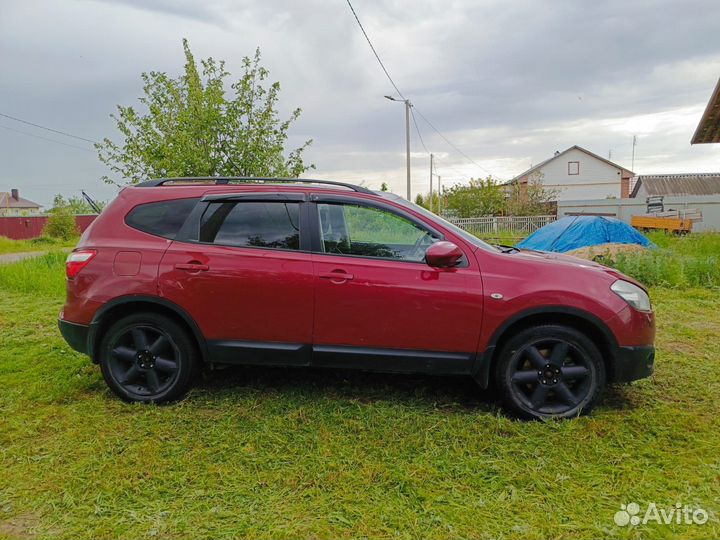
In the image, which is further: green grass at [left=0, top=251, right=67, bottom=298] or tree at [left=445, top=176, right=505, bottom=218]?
tree at [left=445, top=176, right=505, bottom=218]

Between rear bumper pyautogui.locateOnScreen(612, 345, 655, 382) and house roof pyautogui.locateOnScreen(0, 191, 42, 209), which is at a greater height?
house roof pyautogui.locateOnScreen(0, 191, 42, 209)

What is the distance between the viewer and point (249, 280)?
346 centimetres

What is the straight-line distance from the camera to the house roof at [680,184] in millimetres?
43375

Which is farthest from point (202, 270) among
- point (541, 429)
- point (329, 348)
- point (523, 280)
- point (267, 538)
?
point (541, 429)

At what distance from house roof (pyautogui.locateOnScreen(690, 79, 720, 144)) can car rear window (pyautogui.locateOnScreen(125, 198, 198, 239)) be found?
45.8ft

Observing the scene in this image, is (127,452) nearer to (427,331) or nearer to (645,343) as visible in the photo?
(427,331)

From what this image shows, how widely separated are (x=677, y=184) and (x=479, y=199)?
24529mm

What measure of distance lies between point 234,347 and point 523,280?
2183 mm

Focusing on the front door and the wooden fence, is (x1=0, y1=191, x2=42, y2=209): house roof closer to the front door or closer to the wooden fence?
the wooden fence

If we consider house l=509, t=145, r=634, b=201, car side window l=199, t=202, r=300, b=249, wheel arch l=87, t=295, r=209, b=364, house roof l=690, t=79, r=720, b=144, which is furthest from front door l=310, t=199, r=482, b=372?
house l=509, t=145, r=634, b=201

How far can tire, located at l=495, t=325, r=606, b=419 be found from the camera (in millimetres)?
3326

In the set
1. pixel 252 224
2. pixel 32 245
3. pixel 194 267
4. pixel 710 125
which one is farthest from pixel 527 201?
pixel 194 267

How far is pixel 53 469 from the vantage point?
9.33 ft

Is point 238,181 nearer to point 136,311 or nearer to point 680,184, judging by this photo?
point 136,311
